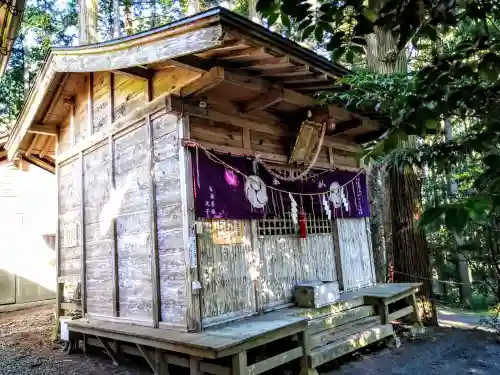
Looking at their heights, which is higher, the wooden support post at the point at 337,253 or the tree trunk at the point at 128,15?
the tree trunk at the point at 128,15

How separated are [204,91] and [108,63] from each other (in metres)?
1.39

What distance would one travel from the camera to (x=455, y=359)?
6.31m

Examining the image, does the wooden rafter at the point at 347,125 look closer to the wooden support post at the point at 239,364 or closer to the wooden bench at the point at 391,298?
the wooden bench at the point at 391,298

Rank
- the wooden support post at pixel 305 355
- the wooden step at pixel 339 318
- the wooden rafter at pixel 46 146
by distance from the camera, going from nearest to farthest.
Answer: the wooden support post at pixel 305 355, the wooden step at pixel 339 318, the wooden rafter at pixel 46 146

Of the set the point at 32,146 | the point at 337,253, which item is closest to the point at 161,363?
the point at 337,253

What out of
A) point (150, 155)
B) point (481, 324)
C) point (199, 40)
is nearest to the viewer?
point (199, 40)

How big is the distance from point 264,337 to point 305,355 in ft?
2.83

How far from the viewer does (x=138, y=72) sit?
238 inches

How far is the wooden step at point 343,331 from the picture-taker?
233 inches

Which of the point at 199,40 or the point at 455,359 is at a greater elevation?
the point at 199,40

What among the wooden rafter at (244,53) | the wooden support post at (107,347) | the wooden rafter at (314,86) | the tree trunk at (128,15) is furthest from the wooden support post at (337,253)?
the tree trunk at (128,15)

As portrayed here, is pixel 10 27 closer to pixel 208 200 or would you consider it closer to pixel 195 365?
pixel 208 200

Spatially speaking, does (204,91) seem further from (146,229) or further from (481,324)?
(481,324)

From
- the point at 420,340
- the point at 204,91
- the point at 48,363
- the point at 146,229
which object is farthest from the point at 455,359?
the point at 48,363
